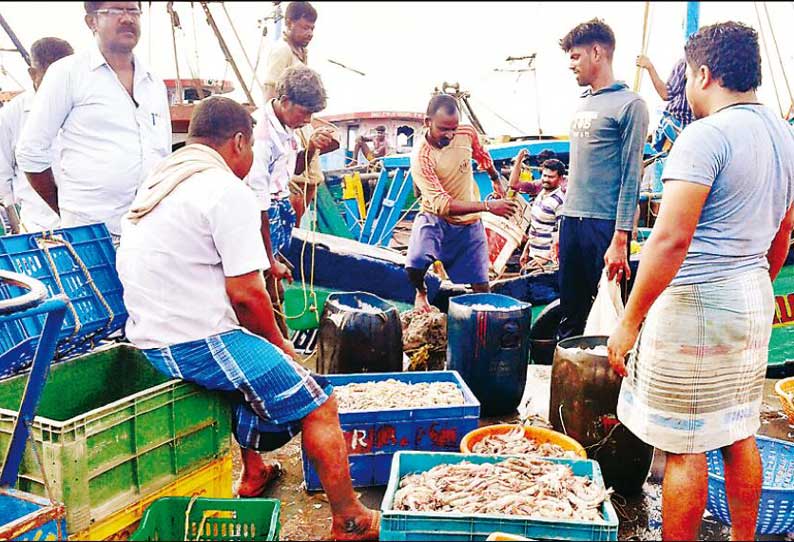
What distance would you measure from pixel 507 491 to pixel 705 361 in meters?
0.88

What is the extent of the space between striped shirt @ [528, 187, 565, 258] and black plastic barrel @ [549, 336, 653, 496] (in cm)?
418

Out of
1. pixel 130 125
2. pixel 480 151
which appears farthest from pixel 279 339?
pixel 480 151

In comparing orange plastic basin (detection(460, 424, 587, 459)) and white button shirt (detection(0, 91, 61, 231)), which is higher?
white button shirt (detection(0, 91, 61, 231))

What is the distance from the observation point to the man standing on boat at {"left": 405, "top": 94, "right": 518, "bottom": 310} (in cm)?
523

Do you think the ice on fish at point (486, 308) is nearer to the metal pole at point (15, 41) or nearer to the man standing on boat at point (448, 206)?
the man standing on boat at point (448, 206)

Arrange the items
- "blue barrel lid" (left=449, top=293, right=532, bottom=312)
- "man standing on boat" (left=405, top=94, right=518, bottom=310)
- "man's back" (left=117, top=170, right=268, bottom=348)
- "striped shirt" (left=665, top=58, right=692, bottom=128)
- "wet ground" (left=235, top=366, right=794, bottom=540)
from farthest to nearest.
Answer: "striped shirt" (left=665, top=58, right=692, bottom=128)
"man standing on boat" (left=405, top=94, right=518, bottom=310)
"blue barrel lid" (left=449, top=293, right=532, bottom=312)
"wet ground" (left=235, top=366, right=794, bottom=540)
"man's back" (left=117, top=170, right=268, bottom=348)

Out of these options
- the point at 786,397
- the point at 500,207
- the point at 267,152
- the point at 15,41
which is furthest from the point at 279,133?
the point at 786,397

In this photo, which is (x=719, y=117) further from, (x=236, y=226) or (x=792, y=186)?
(x=236, y=226)

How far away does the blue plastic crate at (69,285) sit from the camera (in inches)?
110

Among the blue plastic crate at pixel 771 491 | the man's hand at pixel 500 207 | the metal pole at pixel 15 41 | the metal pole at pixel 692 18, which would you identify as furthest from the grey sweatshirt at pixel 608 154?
the metal pole at pixel 692 18

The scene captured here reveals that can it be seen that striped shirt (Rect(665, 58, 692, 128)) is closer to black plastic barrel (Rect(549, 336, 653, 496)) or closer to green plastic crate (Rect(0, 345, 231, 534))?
black plastic barrel (Rect(549, 336, 653, 496))

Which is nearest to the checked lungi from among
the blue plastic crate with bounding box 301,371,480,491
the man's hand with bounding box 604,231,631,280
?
the blue plastic crate with bounding box 301,371,480,491

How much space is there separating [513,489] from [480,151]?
12.0 feet

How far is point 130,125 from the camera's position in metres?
3.75
